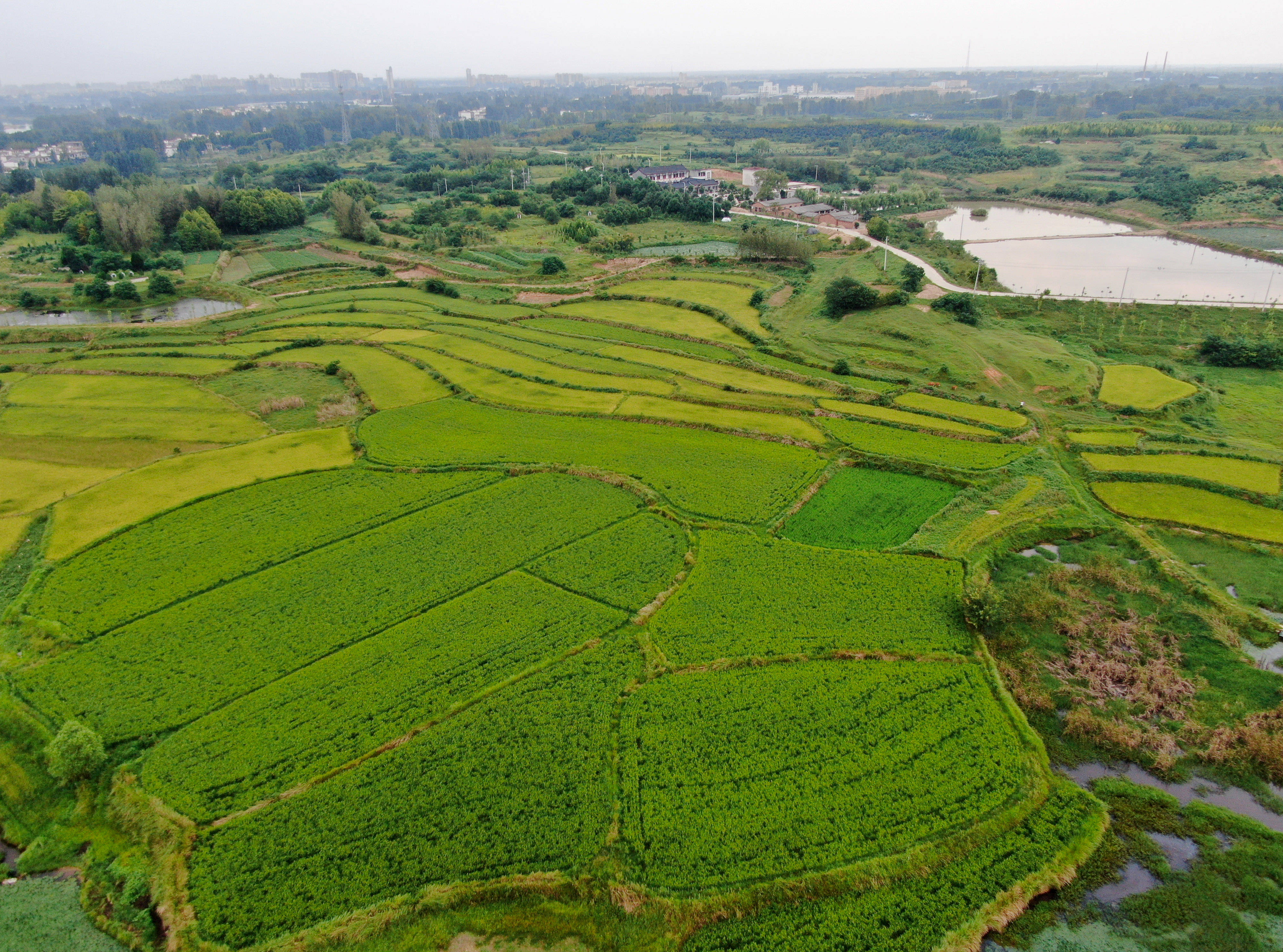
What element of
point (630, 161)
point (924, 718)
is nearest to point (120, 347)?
point (924, 718)

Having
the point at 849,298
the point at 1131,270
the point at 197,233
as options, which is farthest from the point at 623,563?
the point at 197,233

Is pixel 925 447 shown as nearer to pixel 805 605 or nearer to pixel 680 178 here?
pixel 805 605

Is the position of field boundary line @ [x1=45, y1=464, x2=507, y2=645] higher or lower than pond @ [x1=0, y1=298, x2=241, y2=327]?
lower

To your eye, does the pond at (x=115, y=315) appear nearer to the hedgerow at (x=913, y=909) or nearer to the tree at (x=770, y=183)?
the hedgerow at (x=913, y=909)

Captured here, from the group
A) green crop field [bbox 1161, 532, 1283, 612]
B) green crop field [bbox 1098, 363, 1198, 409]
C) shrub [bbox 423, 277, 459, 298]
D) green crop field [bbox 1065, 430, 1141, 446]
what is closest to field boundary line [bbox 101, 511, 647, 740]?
green crop field [bbox 1161, 532, 1283, 612]

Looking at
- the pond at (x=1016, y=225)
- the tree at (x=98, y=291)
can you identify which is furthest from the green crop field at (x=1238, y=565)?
the tree at (x=98, y=291)

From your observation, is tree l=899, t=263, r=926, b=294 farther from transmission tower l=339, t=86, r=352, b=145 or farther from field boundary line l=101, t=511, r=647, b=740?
transmission tower l=339, t=86, r=352, b=145
